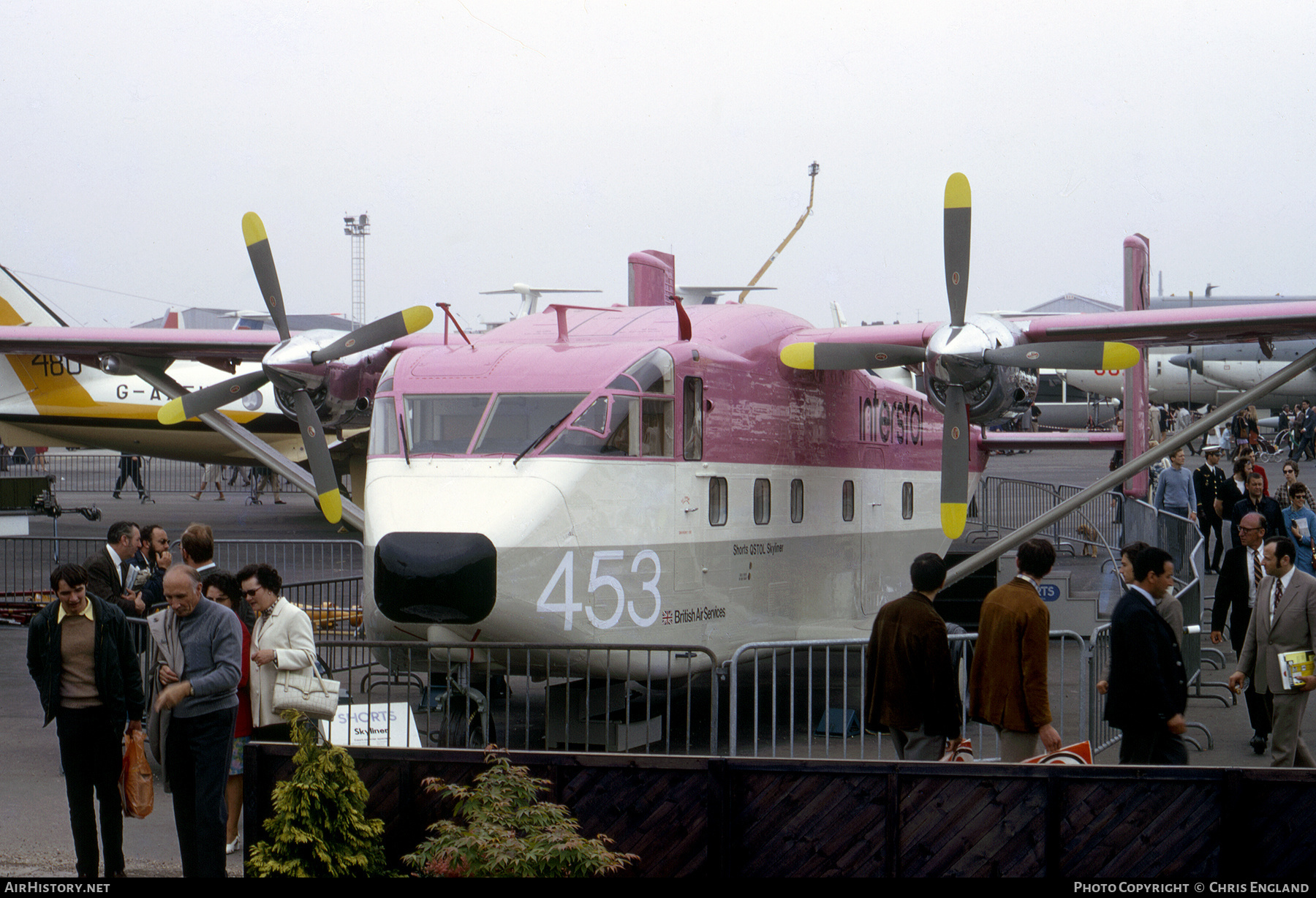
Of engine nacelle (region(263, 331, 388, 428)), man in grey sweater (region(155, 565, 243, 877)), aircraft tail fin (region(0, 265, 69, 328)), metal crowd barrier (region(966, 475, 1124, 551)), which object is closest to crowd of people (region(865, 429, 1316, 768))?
man in grey sweater (region(155, 565, 243, 877))

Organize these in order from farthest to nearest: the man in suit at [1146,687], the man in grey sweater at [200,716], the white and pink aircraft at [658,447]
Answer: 1. the white and pink aircraft at [658,447]
2. the man in suit at [1146,687]
3. the man in grey sweater at [200,716]

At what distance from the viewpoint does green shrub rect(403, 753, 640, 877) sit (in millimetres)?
4605

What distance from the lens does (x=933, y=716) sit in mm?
6859

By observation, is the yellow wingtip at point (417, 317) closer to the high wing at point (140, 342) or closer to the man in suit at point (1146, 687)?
the high wing at point (140, 342)

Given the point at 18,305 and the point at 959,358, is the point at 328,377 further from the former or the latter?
the point at 18,305

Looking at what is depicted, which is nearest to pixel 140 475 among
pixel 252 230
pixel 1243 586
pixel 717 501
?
A: pixel 252 230

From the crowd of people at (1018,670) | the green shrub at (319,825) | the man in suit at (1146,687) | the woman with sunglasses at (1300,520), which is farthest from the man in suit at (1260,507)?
the green shrub at (319,825)

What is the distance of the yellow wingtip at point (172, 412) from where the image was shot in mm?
12531

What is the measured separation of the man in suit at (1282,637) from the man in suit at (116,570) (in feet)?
26.3

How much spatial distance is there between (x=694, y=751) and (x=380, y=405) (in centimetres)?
364

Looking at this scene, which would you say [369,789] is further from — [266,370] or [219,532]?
[219,532]

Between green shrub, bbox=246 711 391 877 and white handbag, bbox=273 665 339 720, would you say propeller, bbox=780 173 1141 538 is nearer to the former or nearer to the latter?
white handbag, bbox=273 665 339 720

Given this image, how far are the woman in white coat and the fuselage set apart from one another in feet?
4.51

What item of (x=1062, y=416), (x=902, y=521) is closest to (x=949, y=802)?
(x=902, y=521)
